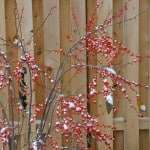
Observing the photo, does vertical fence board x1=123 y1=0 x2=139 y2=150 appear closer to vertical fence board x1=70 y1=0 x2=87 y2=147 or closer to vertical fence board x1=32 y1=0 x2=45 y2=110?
vertical fence board x1=70 y1=0 x2=87 y2=147

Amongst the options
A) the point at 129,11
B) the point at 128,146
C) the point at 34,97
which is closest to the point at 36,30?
the point at 34,97

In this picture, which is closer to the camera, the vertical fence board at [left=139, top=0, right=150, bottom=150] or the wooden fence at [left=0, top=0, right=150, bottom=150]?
the wooden fence at [left=0, top=0, right=150, bottom=150]

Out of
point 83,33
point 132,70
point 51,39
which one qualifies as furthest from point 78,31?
point 132,70

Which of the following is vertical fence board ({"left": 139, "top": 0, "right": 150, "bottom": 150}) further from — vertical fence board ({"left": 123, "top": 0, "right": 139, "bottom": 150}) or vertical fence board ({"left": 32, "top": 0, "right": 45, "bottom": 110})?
vertical fence board ({"left": 32, "top": 0, "right": 45, "bottom": 110})

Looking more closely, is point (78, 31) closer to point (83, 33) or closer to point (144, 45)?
point (83, 33)

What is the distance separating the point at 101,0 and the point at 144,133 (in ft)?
3.31

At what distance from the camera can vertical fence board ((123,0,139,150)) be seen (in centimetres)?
270

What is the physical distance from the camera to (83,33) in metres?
2.70

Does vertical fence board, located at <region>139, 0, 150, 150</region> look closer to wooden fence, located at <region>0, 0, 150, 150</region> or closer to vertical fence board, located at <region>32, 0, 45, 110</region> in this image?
wooden fence, located at <region>0, 0, 150, 150</region>

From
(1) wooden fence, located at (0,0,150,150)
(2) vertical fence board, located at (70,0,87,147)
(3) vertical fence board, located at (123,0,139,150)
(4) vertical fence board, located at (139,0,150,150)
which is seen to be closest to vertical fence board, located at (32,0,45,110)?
(1) wooden fence, located at (0,0,150,150)

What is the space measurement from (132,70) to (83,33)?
430mm

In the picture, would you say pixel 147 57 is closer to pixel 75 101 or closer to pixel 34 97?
pixel 34 97

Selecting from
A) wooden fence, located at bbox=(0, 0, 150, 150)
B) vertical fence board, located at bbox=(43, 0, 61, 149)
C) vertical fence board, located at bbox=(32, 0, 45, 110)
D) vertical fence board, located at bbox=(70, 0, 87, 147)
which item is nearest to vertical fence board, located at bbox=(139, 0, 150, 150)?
wooden fence, located at bbox=(0, 0, 150, 150)

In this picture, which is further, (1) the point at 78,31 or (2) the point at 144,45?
(2) the point at 144,45
